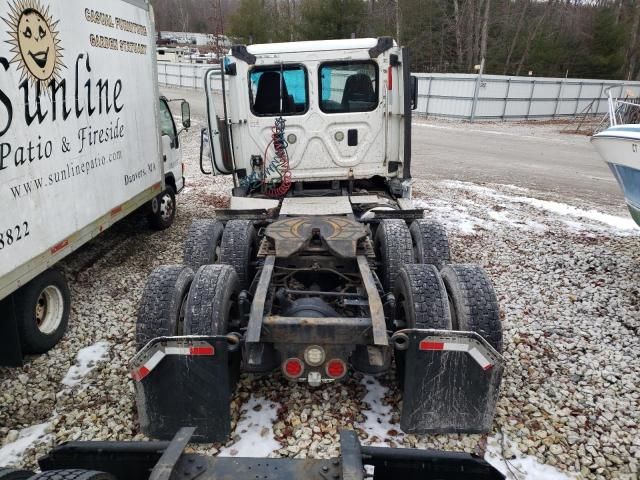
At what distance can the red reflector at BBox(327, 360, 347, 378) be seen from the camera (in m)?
3.06

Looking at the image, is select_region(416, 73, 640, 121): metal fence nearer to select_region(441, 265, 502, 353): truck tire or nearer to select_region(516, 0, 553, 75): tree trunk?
select_region(516, 0, 553, 75): tree trunk

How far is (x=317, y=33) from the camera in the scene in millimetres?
32031

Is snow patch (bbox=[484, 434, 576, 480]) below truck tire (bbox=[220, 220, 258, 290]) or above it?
below

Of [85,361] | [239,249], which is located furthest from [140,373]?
[239,249]

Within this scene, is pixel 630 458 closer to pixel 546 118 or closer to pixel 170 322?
pixel 170 322

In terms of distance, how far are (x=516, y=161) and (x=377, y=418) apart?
1323 cm

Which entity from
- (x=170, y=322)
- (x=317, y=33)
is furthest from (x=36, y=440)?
(x=317, y=33)

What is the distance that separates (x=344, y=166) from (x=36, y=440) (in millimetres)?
4380

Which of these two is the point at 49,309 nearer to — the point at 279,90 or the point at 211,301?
the point at 211,301

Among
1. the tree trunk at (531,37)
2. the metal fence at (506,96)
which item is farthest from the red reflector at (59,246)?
the tree trunk at (531,37)

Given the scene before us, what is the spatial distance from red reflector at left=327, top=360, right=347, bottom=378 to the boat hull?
532 cm

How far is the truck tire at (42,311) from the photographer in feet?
13.3

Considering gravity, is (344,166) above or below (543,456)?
above

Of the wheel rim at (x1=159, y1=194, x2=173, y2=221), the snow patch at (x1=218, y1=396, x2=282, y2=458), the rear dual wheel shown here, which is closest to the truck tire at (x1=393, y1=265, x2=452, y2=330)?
the rear dual wheel
